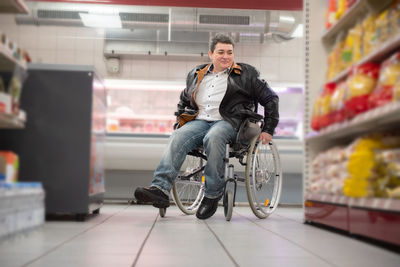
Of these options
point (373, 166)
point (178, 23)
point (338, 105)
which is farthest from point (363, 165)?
point (178, 23)

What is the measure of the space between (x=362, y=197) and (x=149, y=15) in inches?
161

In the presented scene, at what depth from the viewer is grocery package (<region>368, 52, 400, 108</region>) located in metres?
1.59

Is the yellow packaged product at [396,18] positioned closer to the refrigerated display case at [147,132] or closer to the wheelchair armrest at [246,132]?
the wheelchair armrest at [246,132]

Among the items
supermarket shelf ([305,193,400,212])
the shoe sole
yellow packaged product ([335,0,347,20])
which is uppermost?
yellow packaged product ([335,0,347,20])

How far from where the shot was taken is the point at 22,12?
1.46m

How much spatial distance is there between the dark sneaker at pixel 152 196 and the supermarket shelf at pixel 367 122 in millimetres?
937

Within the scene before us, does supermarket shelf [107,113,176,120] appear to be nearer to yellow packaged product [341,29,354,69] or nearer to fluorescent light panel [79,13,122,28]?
fluorescent light panel [79,13,122,28]

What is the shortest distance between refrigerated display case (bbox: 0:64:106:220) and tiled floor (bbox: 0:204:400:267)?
0.51 feet

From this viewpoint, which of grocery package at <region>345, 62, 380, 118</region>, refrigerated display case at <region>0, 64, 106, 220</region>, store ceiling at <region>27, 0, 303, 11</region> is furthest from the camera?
store ceiling at <region>27, 0, 303, 11</region>

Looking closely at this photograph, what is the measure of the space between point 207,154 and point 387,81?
1361mm

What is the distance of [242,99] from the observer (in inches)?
120

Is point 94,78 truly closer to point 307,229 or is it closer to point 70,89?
point 70,89

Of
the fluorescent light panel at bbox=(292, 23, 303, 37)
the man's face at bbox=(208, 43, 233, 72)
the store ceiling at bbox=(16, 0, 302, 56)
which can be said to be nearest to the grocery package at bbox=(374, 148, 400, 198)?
the man's face at bbox=(208, 43, 233, 72)

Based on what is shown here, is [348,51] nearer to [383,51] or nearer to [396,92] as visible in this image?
[383,51]
